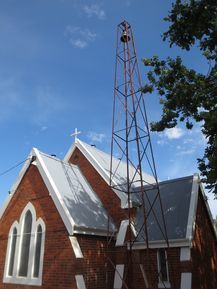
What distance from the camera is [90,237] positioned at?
14.4m

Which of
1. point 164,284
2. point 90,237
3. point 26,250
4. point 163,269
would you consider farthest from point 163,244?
point 26,250

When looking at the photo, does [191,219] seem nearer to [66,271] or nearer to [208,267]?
[208,267]

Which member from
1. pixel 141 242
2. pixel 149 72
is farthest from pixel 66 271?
pixel 149 72

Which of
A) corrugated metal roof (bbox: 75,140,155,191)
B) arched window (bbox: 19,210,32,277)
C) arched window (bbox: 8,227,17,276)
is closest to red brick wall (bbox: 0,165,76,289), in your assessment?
arched window (bbox: 8,227,17,276)

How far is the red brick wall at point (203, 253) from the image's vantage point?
45.9 ft

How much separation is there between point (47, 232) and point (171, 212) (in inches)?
231

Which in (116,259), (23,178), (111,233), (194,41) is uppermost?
(194,41)

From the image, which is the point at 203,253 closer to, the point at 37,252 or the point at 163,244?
the point at 163,244

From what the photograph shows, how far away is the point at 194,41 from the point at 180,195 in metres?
7.48

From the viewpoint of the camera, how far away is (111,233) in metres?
15.6

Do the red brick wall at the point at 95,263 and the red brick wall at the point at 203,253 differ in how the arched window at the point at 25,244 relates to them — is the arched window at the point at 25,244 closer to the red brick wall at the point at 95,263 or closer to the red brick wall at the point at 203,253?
the red brick wall at the point at 95,263

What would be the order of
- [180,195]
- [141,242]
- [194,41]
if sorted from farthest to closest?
1. [180,195]
2. [141,242]
3. [194,41]

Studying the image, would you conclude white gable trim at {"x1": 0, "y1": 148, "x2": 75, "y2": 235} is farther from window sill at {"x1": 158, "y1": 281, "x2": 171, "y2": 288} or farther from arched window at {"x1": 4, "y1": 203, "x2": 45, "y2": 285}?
window sill at {"x1": 158, "y1": 281, "x2": 171, "y2": 288}

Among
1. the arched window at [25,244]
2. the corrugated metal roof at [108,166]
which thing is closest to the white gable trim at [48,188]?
the arched window at [25,244]
